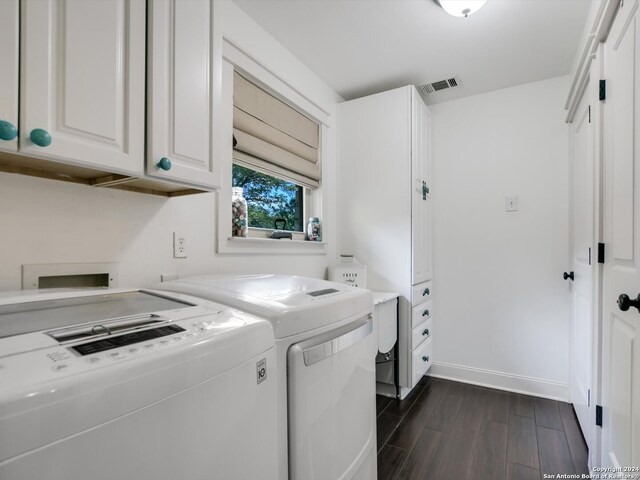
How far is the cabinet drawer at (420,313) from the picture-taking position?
2479 mm

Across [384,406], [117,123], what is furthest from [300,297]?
[384,406]

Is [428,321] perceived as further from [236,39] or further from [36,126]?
[36,126]

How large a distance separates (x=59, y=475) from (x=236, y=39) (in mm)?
1985

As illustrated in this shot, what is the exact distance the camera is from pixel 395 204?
2551 millimetres

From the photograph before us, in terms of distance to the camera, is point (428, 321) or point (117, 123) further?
point (428, 321)

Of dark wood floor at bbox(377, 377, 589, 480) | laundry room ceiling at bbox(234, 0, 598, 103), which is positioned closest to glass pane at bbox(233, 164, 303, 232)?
laundry room ceiling at bbox(234, 0, 598, 103)

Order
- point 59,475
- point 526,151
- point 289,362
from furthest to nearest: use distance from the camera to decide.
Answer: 1. point 526,151
2. point 289,362
3. point 59,475

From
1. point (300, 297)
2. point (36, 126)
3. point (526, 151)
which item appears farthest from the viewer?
point (526, 151)

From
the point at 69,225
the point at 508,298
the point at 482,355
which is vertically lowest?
the point at 482,355

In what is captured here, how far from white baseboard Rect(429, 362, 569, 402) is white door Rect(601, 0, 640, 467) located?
1.21 m

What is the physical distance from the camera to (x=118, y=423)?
50cm

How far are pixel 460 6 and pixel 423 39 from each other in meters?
0.38

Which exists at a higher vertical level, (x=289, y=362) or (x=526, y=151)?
(x=526, y=151)

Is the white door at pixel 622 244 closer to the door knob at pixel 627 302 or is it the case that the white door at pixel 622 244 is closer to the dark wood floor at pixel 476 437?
the door knob at pixel 627 302
